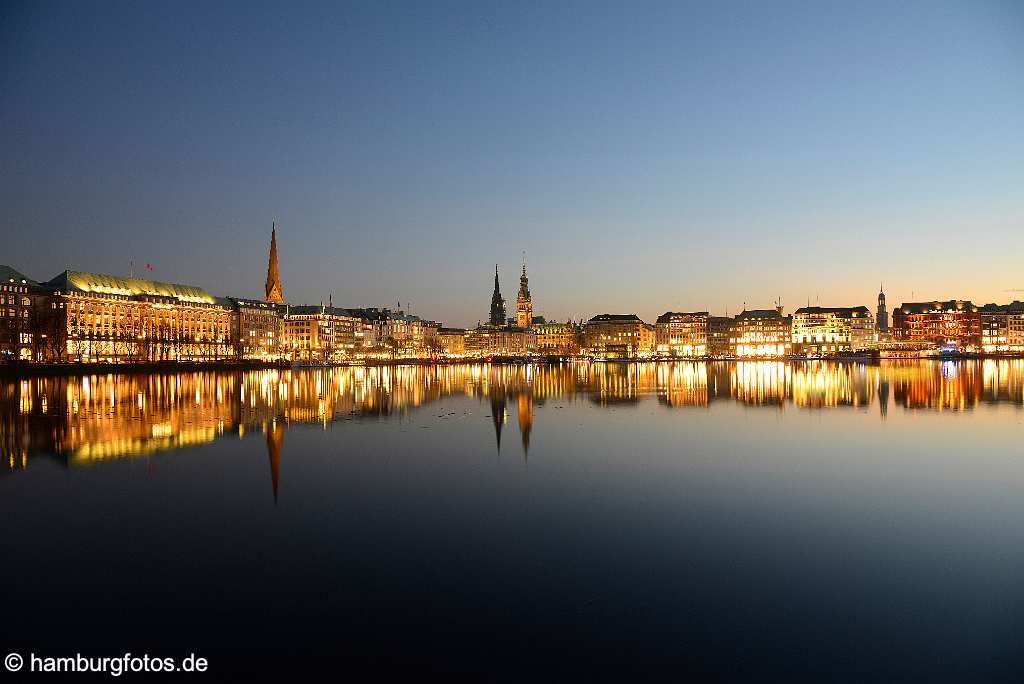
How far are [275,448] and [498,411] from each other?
53.2 feet

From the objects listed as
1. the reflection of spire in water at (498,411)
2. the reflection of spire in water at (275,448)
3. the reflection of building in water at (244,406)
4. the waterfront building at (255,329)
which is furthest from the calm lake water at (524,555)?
the waterfront building at (255,329)

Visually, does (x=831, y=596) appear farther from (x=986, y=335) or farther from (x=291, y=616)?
(x=986, y=335)

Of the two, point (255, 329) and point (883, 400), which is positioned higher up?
point (255, 329)

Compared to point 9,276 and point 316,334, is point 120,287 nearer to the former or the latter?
point 9,276

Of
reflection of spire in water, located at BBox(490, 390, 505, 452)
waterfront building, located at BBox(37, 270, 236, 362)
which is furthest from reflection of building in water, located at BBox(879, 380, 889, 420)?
waterfront building, located at BBox(37, 270, 236, 362)

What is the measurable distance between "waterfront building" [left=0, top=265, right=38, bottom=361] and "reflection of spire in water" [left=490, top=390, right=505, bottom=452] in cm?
8085

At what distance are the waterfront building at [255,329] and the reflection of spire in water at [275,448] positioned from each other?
12437cm

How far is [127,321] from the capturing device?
11612cm

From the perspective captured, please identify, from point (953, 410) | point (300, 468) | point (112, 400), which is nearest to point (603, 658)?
point (300, 468)

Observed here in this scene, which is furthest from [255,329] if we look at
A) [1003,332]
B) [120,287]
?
[1003,332]

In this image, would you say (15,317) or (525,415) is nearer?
(525,415)

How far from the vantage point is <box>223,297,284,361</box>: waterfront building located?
147837 millimetres

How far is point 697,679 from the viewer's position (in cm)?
701

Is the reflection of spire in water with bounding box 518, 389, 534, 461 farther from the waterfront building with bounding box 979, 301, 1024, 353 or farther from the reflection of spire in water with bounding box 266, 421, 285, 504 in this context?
the waterfront building with bounding box 979, 301, 1024, 353
